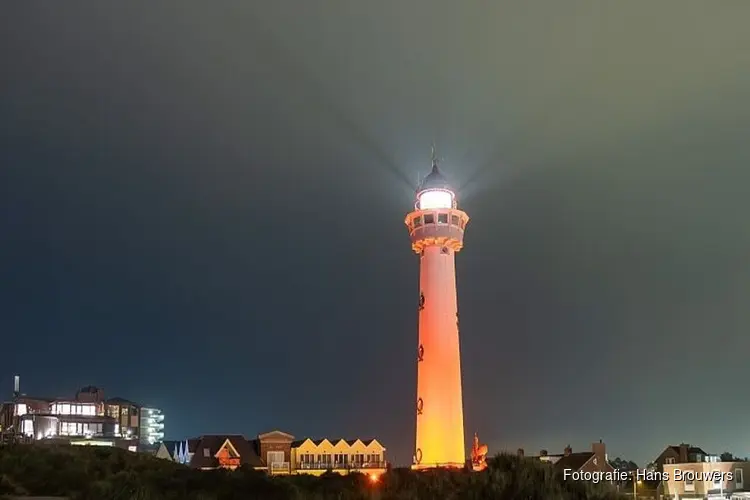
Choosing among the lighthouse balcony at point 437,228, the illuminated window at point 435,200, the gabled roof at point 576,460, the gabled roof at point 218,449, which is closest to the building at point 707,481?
the gabled roof at point 576,460

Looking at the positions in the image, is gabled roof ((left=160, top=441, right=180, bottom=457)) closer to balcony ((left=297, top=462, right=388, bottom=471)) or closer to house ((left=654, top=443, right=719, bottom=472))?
balcony ((left=297, top=462, right=388, bottom=471))

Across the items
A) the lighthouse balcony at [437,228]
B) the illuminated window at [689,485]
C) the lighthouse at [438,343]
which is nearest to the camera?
the lighthouse at [438,343]

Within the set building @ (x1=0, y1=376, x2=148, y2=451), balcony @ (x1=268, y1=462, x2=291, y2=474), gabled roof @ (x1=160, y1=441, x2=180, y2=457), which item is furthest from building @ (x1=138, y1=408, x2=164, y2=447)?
balcony @ (x1=268, y1=462, x2=291, y2=474)

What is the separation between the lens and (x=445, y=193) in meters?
48.2

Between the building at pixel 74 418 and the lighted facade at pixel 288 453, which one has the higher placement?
the building at pixel 74 418

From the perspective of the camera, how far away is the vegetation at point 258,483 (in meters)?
17.9

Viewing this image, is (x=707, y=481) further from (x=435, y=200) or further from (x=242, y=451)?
(x=242, y=451)

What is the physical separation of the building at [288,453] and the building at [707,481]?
79.4 feet

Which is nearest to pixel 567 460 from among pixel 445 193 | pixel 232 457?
pixel 445 193

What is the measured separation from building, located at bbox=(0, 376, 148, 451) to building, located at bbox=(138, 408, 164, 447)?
1268 inches

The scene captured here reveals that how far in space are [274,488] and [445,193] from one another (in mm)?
30061

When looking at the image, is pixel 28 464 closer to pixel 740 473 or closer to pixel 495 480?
pixel 495 480

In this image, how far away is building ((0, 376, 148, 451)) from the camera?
3137 inches

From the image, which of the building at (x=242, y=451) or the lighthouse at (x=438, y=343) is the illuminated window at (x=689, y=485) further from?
the building at (x=242, y=451)
